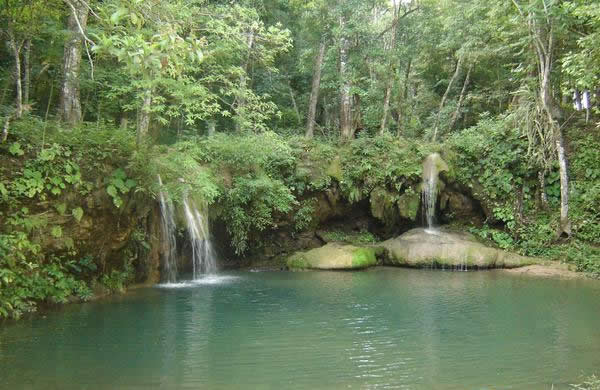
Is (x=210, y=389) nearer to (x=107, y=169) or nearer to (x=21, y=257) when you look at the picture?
(x=21, y=257)

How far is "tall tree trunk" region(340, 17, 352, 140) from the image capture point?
17.9 m

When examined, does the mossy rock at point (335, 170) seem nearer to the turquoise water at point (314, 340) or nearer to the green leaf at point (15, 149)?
the turquoise water at point (314, 340)

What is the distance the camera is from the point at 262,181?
14.5 metres

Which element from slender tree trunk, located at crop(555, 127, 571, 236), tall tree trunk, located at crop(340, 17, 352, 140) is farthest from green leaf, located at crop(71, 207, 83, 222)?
slender tree trunk, located at crop(555, 127, 571, 236)

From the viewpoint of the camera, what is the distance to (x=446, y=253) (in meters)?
14.9

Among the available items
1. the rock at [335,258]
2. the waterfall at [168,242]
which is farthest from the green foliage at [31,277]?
A: the rock at [335,258]

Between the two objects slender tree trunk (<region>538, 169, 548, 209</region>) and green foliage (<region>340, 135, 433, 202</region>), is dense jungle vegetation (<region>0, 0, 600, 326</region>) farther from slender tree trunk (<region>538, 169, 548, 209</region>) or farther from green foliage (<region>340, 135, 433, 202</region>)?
slender tree trunk (<region>538, 169, 548, 209</region>)

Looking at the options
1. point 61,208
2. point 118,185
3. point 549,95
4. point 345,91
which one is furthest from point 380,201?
point 61,208

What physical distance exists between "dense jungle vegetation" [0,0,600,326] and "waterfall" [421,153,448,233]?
0.39 meters

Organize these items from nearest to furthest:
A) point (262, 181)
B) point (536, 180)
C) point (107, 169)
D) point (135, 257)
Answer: point (107, 169), point (135, 257), point (262, 181), point (536, 180)

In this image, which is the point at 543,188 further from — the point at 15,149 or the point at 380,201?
the point at 15,149

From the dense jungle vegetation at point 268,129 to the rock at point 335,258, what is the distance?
160 cm

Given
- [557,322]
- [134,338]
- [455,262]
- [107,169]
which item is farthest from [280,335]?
[455,262]

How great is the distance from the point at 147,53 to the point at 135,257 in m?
9.04
